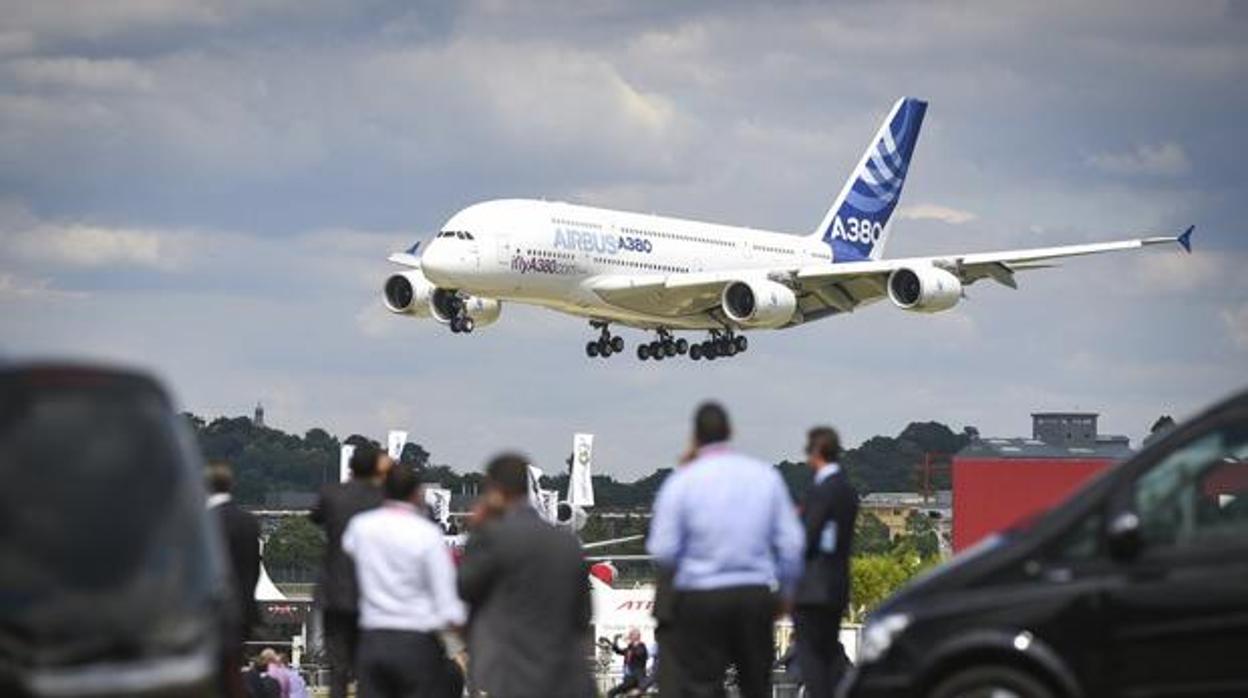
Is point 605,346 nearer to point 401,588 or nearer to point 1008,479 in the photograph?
point 1008,479

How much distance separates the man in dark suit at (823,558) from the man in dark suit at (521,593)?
4.41 m

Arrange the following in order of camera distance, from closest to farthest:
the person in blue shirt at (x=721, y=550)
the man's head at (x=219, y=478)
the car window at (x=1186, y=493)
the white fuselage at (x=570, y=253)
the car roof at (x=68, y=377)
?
the car roof at (x=68, y=377)
the car window at (x=1186, y=493)
the person in blue shirt at (x=721, y=550)
the man's head at (x=219, y=478)
the white fuselage at (x=570, y=253)

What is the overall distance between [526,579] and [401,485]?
4.59 ft

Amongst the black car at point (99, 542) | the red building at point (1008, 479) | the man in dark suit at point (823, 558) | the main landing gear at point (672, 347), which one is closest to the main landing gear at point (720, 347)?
the main landing gear at point (672, 347)

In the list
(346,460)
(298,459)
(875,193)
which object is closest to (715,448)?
(346,460)

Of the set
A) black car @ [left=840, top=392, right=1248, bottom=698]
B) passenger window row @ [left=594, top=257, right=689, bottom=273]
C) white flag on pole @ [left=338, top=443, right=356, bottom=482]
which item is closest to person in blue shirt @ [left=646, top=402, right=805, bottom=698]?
black car @ [left=840, top=392, right=1248, bottom=698]

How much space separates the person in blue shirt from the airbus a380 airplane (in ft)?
179

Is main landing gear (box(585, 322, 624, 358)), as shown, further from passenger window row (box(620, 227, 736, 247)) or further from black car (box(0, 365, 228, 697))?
black car (box(0, 365, 228, 697))

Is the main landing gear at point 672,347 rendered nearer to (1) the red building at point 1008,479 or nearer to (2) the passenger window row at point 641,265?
(2) the passenger window row at point 641,265

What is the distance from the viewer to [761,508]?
48.4 ft

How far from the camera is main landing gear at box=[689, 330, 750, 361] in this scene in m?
78.8

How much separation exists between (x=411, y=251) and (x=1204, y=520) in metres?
69.6

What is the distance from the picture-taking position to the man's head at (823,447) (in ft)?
58.3

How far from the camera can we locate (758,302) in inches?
2874
